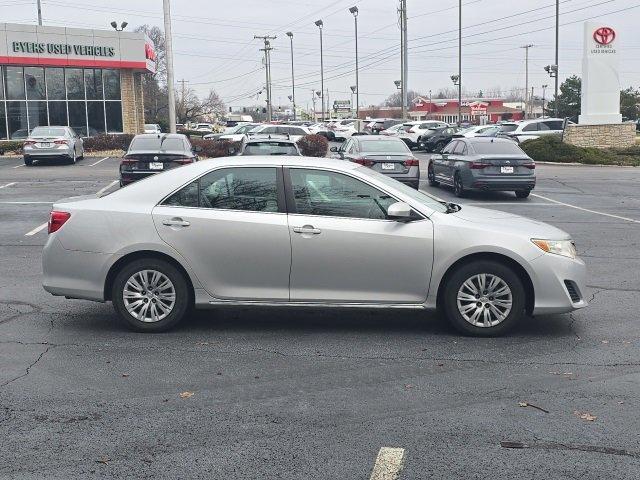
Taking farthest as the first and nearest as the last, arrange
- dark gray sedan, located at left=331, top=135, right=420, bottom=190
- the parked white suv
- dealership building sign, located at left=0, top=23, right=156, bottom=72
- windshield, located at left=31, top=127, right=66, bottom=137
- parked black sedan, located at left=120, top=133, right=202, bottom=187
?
dealership building sign, located at left=0, top=23, right=156, bottom=72
the parked white suv
windshield, located at left=31, top=127, right=66, bottom=137
dark gray sedan, located at left=331, top=135, right=420, bottom=190
parked black sedan, located at left=120, top=133, right=202, bottom=187

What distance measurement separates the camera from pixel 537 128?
→ 129ft

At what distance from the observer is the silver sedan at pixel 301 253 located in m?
7.30

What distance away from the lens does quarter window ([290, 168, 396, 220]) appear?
7438mm

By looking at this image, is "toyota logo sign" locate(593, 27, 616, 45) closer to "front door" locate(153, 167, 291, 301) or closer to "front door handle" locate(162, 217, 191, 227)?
"front door" locate(153, 167, 291, 301)

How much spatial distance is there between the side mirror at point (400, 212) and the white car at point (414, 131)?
3982cm

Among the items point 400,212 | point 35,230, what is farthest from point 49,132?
point 400,212

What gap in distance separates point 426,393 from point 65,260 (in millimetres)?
3551

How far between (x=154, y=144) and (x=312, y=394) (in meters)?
15.7

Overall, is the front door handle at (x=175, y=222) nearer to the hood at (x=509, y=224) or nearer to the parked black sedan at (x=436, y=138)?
the hood at (x=509, y=224)

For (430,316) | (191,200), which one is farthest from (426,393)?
(191,200)

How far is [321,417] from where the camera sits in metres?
5.38

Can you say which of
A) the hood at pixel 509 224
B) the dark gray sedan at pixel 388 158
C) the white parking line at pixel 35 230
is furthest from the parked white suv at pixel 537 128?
the hood at pixel 509 224

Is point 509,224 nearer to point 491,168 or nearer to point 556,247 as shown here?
point 556,247

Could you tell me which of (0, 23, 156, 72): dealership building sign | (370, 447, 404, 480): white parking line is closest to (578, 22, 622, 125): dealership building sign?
(0, 23, 156, 72): dealership building sign
